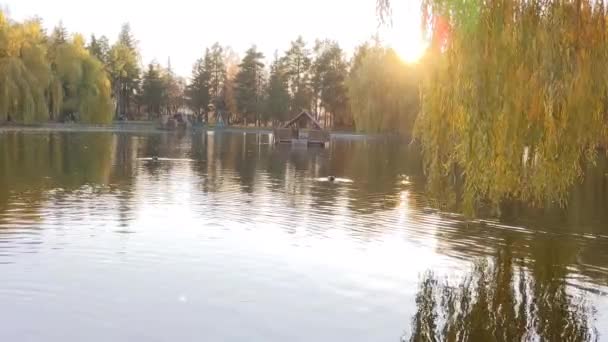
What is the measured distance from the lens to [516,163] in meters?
10.9

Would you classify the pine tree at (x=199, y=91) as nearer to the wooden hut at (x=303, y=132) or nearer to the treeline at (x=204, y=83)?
the treeline at (x=204, y=83)

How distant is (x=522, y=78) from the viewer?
1021 centimetres

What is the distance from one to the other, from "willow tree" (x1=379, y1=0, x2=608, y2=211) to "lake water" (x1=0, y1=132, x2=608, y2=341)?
2474mm

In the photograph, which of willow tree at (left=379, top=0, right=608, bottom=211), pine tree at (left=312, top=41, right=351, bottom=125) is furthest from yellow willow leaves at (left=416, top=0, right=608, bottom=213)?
pine tree at (left=312, top=41, right=351, bottom=125)

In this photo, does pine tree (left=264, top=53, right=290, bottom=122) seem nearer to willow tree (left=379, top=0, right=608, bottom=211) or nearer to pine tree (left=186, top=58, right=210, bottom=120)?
pine tree (left=186, top=58, right=210, bottom=120)

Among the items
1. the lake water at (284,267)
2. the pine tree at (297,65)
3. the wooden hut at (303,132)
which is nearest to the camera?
the lake water at (284,267)

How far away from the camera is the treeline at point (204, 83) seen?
64562 mm

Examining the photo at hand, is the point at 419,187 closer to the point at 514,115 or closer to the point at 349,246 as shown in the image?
the point at 349,246

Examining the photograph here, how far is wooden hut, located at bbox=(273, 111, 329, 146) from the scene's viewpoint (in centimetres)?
5956

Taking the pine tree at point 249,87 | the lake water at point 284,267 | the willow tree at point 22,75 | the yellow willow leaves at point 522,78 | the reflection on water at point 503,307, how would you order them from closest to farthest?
the reflection on water at point 503,307
the lake water at point 284,267
the yellow willow leaves at point 522,78
the willow tree at point 22,75
the pine tree at point 249,87

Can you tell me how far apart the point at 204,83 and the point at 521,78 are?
3694 inches

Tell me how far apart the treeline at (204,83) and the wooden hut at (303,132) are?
10742 millimetres

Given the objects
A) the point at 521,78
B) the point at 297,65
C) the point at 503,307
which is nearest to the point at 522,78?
the point at 521,78

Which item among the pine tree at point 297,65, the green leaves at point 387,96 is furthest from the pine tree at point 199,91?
the green leaves at point 387,96
